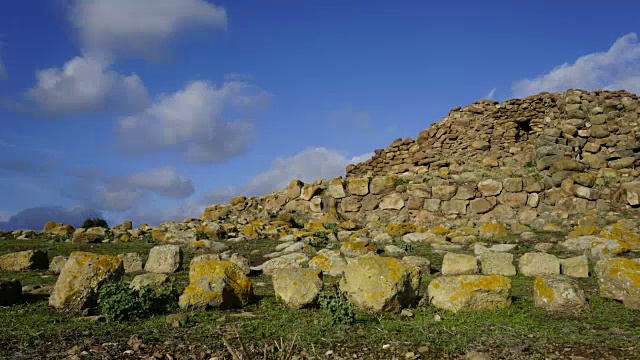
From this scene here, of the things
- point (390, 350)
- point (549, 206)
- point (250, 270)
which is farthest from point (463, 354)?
point (549, 206)

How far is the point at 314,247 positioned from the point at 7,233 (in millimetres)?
15704

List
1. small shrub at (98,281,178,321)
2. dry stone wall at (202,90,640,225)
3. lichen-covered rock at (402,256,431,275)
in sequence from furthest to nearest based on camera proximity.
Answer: dry stone wall at (202,90,640,225) → lichen-covered rock at (402,256,431,275) → small shrub at (98,281,178,321)

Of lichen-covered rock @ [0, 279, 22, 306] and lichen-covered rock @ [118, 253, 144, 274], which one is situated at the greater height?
lichen-covered rock @ [118, 253, 144, 274]

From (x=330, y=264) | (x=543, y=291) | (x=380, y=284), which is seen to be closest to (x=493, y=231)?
(x=330, y=264)

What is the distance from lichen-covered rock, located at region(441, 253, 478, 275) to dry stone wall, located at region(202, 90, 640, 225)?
10.3 metres

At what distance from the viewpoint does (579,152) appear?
24.7 metres

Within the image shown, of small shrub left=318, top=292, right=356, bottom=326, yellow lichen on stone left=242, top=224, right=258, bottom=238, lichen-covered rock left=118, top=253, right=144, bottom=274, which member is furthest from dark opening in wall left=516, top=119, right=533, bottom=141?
small shrub left=318, top=292, right=356, bottom=326

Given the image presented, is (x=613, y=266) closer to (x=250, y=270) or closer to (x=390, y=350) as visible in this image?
(x=390, y=350)

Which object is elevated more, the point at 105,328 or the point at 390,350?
the point at 105,328

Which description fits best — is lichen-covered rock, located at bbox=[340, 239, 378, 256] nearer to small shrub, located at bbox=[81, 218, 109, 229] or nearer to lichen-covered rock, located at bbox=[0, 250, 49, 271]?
lichen-covered rock, located at bbox=[0, 250, 49, 271]

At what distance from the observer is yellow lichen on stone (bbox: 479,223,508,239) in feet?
64.6

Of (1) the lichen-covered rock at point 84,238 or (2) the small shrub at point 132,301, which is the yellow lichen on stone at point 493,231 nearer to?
(2) the small shrub at point 132,301

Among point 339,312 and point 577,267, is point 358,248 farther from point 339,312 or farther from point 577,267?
point 339,312

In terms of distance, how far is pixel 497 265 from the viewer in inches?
511
